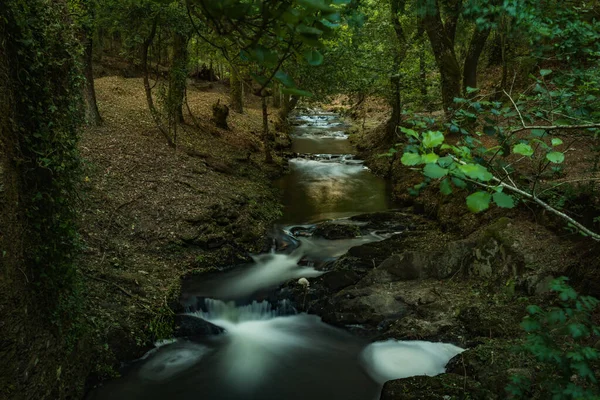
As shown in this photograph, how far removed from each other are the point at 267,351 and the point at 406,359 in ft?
7.69

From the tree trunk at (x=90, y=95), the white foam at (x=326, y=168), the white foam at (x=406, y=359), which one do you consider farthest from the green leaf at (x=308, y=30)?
the white foam at (x=326, y=168)

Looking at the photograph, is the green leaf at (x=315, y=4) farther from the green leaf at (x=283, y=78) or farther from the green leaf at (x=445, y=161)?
the green leaf at (x=445, y=161)

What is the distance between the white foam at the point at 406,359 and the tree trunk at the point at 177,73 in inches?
361

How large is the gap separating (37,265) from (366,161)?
1765 cm

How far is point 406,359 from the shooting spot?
6.69 meters

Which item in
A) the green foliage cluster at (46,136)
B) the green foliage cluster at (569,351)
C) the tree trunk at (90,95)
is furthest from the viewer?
the tree trunk at (90,95)

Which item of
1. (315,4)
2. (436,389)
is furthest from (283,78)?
(436,389)

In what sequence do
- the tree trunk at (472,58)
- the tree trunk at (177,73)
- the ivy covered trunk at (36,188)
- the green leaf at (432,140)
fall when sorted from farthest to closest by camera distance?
the tree trunk at (472,58)
the tree trunk at (177,73)
the ivy covered trunk at (36,188)
the green leaf at (432,140)

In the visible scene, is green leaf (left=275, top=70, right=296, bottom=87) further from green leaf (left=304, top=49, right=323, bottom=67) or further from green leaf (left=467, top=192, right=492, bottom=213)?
green leaf (left=467, top=192, right=492, bottom=213)

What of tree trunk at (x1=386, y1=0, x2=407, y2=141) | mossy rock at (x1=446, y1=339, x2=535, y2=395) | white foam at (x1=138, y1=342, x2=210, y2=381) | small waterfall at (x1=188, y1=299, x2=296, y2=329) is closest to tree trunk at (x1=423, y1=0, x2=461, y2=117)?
tree trunk at (x1=386, y1=0, x2=407, y2=141)

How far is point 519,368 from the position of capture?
5227mm

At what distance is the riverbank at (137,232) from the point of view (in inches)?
189

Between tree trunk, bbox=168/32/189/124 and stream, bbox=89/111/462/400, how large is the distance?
5.24 m

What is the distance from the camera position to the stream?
6.31 meters
